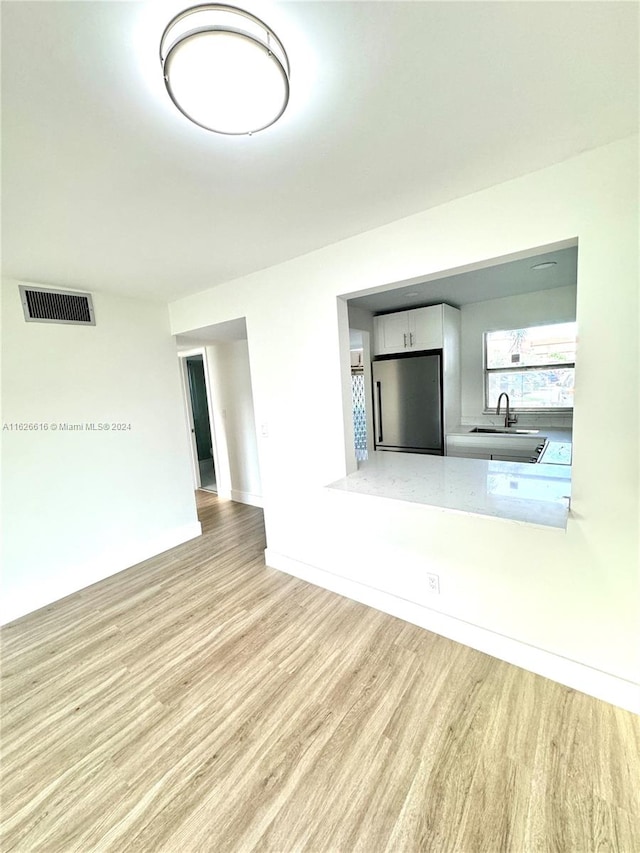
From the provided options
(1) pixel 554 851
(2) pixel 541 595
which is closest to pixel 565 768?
(1) pixel 554 851

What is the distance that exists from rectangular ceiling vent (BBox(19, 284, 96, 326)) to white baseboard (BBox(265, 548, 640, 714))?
276 centimetres

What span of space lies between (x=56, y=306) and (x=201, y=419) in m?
4.03

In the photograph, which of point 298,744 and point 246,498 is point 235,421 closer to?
point 246,498

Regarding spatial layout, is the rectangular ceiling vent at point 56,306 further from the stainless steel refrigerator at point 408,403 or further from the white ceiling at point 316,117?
the stainless steel refrigerator at point 408,403

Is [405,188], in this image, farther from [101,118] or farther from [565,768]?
[565,768]

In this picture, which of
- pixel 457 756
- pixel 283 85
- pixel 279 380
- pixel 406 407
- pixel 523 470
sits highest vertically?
pixel 283 85

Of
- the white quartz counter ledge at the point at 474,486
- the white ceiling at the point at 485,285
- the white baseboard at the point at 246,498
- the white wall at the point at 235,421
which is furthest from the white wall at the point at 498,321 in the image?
the white baseboard at the point at 246,498

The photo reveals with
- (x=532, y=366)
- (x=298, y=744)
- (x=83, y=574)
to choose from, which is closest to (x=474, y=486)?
(x=298, y=744)

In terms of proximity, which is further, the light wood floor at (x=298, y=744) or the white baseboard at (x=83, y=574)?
the white baseboard at (x=83, y=574)

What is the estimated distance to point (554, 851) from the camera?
110 cm

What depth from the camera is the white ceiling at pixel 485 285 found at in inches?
105

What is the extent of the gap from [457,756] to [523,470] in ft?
5.14

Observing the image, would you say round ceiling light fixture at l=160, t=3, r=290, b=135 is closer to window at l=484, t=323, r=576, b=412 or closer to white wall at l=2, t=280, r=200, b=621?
white wall at l=2, t=280, r=200, b=621

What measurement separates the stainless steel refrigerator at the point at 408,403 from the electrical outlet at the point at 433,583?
193cm
